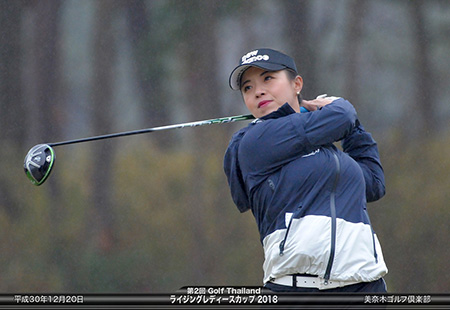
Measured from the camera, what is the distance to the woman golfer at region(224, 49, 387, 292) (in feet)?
6.61

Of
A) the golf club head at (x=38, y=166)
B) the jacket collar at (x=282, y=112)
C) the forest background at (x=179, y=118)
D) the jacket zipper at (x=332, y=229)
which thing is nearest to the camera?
the jacket zipper at (x=332, y=229)

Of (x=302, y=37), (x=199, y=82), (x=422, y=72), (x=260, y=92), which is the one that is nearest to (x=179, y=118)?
(x=199, y=82)

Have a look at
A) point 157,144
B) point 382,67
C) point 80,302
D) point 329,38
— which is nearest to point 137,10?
point 157,144

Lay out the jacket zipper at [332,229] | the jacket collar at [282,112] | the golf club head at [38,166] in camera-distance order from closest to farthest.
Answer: the jacket zipper at [332,229], the jacket collar at [282,112], the golf club head at [38,166]

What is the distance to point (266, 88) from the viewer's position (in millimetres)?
2293

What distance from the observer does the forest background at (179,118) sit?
14.1ft

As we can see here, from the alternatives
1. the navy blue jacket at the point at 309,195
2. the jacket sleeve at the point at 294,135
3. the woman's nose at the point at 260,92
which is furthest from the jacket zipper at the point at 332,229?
the woman's nose at the point at 260,92

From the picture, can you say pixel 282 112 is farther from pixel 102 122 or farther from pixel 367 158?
pixel 102 122

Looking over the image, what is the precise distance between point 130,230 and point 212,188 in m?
0.61

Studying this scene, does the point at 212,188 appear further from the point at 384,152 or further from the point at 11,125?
the point at 11,125

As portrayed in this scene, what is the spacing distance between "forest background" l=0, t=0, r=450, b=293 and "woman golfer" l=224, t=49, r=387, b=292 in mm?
2180

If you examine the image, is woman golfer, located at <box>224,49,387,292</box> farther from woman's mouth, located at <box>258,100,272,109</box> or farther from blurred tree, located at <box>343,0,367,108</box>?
blurred tree, located at <box>343,0,367,108</box>

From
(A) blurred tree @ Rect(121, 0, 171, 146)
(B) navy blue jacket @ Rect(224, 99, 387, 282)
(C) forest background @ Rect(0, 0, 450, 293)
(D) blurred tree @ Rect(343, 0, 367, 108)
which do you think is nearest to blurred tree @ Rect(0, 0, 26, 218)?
(C) forest background @ Rect(0, 0, 450, 293)

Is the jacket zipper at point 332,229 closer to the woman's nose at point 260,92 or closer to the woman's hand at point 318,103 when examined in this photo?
the woman's hand at point 318,103
